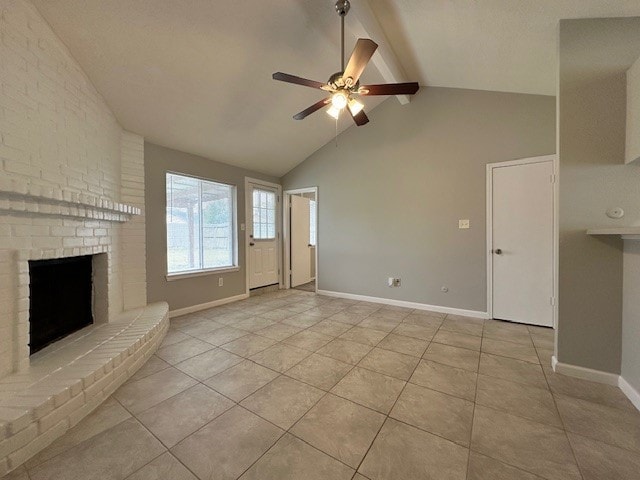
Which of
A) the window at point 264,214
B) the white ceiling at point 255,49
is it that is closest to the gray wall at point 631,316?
the white ceiling at point 255,49

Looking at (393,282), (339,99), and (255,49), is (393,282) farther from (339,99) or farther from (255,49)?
(255,49)

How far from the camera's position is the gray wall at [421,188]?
307 cm

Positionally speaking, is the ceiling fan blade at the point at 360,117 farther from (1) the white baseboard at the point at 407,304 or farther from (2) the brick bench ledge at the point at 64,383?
(2) the brick bench ledge at the point at 64,383

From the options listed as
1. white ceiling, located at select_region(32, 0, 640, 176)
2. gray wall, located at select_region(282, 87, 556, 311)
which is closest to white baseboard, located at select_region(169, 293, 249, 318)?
gray wall, located at select_region(282, 87, 556, 311)

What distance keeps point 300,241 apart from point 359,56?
3.89m

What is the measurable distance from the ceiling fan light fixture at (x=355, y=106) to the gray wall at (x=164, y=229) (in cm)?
255

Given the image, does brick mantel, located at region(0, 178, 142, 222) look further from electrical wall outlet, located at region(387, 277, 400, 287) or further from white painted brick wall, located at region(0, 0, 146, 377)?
electrical wall outlet, located at region(387, 277, 400, 287)

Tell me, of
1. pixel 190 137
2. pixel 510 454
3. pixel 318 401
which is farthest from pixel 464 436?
pixel 190 137

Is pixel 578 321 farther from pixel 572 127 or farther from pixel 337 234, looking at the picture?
pixel 337 234

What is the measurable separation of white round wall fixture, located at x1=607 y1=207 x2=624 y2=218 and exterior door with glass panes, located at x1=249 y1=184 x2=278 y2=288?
4.29 metres

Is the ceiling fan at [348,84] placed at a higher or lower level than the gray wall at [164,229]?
higher

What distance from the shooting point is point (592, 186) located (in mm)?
1845

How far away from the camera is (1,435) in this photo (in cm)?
113

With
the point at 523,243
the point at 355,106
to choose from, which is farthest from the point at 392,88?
the point at 523,243
